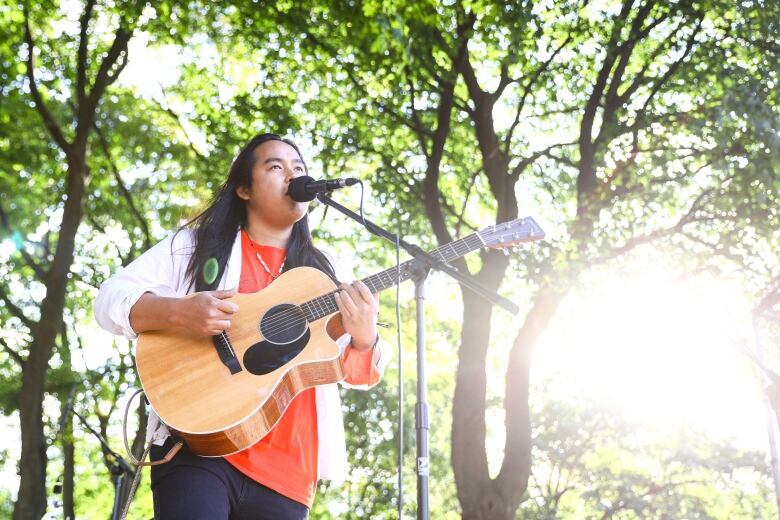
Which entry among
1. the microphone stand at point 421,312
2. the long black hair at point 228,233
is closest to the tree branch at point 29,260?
the long black hair at point 228,233

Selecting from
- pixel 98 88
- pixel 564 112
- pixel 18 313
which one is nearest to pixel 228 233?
pixel 98 88

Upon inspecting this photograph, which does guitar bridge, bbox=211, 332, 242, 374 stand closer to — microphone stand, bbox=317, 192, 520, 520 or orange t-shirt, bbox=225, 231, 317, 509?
orange t-shirt, bbox=225, 231, 317, 509

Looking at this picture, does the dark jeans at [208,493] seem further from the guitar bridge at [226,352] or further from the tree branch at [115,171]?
the tree branch at [115,171]

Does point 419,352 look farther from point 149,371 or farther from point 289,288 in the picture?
point 149,371

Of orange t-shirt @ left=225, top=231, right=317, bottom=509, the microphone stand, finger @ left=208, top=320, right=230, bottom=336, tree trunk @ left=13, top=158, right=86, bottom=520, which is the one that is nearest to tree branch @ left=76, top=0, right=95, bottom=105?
tree trunk @ left=13, top=158, right=86, bottom=520

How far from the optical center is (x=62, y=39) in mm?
13344

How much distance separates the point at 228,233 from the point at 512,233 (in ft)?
4.33

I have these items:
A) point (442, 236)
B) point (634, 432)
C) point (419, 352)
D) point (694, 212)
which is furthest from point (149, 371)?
point (634, 432)

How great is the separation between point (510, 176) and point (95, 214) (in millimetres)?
9488

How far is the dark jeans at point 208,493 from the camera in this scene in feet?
8.25

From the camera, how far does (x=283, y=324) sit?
3080 mm

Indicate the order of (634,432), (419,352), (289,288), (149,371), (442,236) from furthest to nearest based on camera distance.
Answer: (634,432) → (442,236) → (419,352) → (289,288) → (149,371)

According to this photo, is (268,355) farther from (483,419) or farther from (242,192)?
(483,419)

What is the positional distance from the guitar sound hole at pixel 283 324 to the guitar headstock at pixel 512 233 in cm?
103
